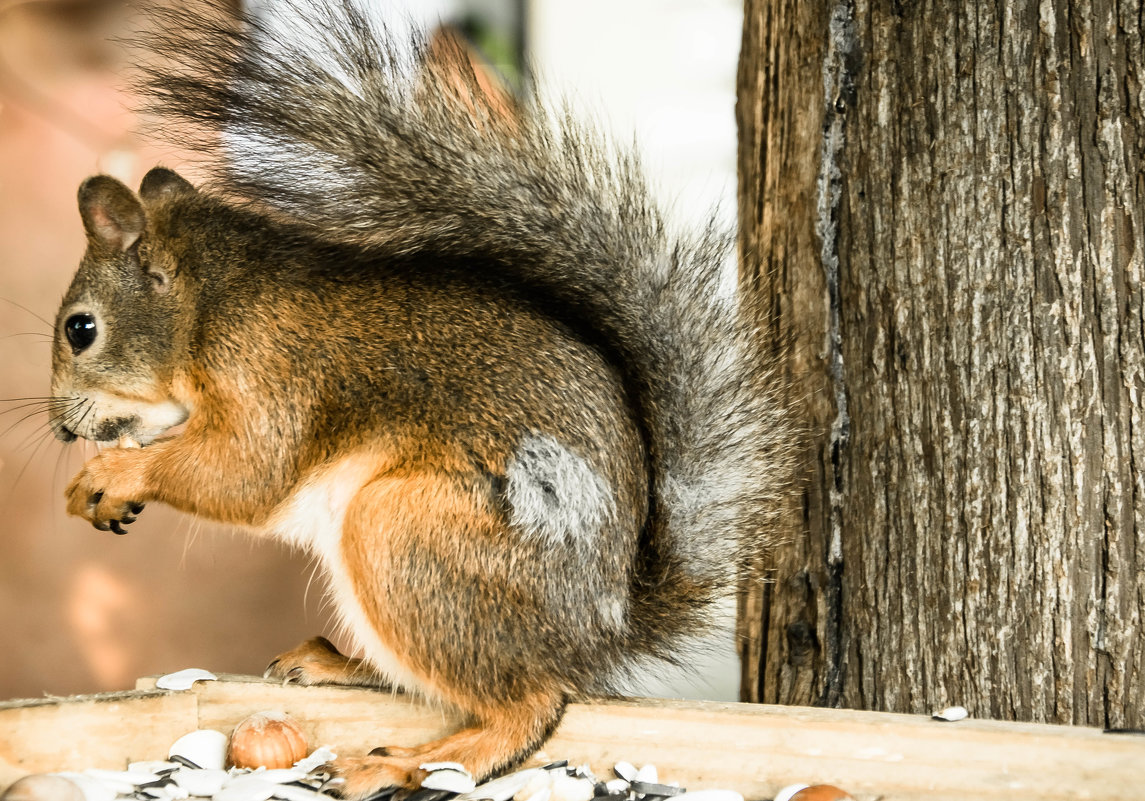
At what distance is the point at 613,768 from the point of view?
0.96m

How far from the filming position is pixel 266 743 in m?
0.98

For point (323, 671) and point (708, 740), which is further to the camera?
point (323, 671)

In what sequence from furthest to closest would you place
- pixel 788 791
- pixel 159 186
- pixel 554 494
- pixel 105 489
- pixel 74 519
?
pixel 74 519
pixel 159 186
pixel 105 489
pixel 554 494
pixel 788 791

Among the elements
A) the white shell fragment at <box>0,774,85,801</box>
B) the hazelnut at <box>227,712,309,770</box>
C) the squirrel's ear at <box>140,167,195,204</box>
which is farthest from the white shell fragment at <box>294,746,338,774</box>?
the squirrel's ear at <box>140,167,195,204</box>

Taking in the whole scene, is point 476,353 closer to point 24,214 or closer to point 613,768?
point 613,768

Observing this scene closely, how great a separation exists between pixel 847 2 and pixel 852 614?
759 millimetres

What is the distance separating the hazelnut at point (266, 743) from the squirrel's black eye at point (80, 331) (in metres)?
0.49

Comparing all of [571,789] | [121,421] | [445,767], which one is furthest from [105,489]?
[571,789]

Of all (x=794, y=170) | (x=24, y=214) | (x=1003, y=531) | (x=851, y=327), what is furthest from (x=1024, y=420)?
(x=24, y=214)

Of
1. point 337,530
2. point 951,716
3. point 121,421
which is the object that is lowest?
point 951,716

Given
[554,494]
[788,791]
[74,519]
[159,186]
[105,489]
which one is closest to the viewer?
[788,791]

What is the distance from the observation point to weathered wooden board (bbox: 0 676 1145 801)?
844 millimetres

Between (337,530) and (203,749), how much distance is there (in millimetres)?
261

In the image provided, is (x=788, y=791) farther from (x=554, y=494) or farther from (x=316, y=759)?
(x=316, y=759)
